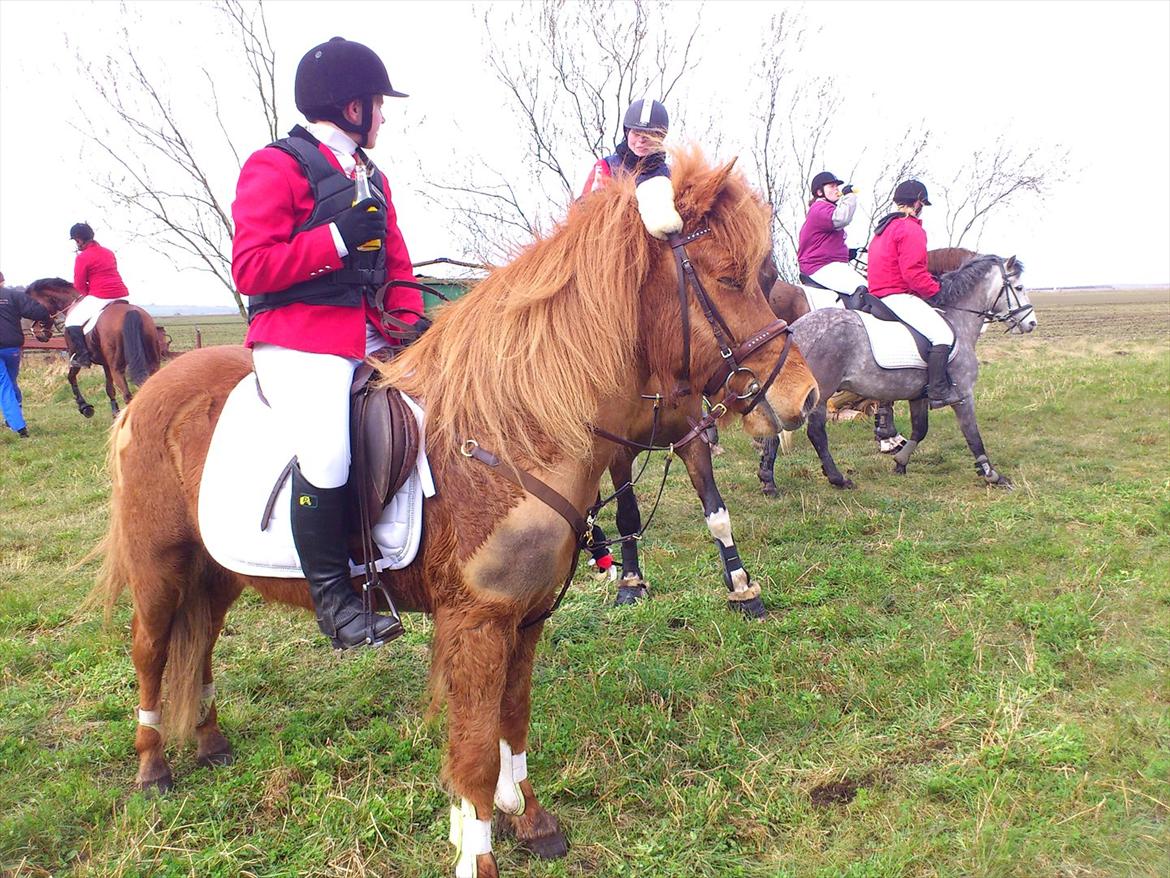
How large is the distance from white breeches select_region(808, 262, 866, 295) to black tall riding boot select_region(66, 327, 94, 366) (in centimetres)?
1124

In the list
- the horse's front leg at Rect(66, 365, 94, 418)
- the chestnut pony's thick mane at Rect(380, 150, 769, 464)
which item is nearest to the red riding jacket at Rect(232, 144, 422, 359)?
the chestnut pony's thick mane at Rect(380, 150, 769, 464)

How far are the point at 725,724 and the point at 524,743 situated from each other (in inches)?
44.6

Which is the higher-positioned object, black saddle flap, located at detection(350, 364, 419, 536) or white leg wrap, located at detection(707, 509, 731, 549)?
black saddle flap, located at detection(350, 364, 419, 536)

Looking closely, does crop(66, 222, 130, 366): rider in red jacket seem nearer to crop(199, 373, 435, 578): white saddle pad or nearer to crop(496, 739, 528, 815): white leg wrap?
crop(199, 373, 435, 578): white saddle pad

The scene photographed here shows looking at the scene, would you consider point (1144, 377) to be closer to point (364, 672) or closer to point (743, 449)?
point (743, 449)

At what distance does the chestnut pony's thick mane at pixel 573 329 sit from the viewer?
91.3 inches

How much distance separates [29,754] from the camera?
3.40 metres

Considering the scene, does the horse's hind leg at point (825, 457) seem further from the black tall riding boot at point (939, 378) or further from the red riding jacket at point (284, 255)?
the red riding jacket at point (284, 255)

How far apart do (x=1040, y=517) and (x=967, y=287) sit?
137 inches

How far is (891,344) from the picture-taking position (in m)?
7.56

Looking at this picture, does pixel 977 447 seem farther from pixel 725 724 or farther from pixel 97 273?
pixel 97 273

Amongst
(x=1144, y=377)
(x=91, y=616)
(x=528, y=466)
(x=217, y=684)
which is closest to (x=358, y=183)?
(x=528, y=466)

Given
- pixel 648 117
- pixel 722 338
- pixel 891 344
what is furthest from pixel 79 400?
pixel 722 338

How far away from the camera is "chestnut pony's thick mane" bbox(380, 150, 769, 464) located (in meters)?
2.32
